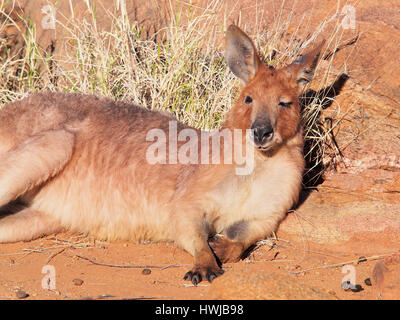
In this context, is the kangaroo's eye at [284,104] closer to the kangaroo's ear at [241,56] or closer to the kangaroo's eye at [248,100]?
the kangaroo's eye at [248,100]

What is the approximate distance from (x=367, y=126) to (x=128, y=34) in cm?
271

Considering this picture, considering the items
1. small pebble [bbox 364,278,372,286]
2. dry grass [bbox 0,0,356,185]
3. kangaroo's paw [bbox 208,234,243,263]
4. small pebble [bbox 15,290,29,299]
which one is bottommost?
small pebble [bbox 15,290,29,299]

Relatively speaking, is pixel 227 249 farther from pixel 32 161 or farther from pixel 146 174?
pixel 32 161

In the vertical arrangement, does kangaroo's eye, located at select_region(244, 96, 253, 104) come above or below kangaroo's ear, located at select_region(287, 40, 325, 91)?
below

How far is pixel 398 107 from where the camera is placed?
5.52 m

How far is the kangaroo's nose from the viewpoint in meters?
4.14

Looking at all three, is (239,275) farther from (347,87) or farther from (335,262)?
(347,87)

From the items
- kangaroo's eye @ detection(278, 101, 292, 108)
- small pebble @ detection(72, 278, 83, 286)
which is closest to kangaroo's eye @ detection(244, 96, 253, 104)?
kangaroo's eye @ detection(278, 101, 292, 108)

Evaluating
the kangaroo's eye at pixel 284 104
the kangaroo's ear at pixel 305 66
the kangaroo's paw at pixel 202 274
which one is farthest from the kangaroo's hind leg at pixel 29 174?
the kangaroo's ear at pixel 305 66

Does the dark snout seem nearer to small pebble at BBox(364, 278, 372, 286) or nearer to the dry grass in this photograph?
small pebble at BBox(364, 278, 372, 286)

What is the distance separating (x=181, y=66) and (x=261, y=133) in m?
1.97

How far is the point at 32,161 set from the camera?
4445 millimetres

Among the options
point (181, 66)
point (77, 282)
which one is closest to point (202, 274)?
point (77, 282)

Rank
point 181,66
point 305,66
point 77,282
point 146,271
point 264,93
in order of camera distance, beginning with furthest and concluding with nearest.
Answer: point 181,66 → point 305,66 → point 264,93 → point 146,271 → point 77,282
